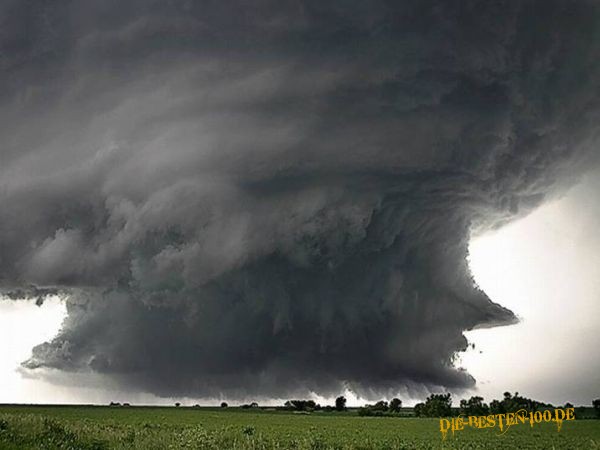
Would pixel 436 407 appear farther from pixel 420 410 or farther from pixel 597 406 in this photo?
pixel 597 406

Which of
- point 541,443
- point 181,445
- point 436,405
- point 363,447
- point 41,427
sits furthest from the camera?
point 436,405

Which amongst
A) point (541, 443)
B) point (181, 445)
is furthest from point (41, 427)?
point (541, 443)

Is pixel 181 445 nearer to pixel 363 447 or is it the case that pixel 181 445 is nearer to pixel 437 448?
pixel 363 447

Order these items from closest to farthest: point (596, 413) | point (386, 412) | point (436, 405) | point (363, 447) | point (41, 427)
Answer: point (41, 427) → point (363, 447) → point (596, 413) → point (436, 405) → point (386, 412)

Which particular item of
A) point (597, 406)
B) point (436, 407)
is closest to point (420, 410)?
point (436, 407)

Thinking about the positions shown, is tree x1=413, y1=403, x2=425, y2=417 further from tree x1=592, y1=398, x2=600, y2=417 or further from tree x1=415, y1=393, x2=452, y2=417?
tree x1=592, y1=398, x2=600, y2=417

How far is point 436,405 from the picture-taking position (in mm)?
183750

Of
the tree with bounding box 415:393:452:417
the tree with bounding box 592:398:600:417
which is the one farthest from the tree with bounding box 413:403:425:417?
the tree with bounding box 592:398:600:417

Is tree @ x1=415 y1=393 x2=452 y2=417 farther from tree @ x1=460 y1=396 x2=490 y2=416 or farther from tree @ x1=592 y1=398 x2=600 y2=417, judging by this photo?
tree @ x1=592 y1=398 x2=600 y2=417

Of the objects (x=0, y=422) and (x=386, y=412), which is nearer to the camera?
(x=0, y=422)

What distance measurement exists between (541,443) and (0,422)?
142 ft

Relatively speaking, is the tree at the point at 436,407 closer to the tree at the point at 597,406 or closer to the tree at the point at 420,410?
the tree at the point at 420,410

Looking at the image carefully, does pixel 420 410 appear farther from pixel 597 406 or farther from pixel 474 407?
pixel 597 406

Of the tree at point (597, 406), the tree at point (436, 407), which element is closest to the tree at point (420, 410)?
the tree at point (436, 407)
